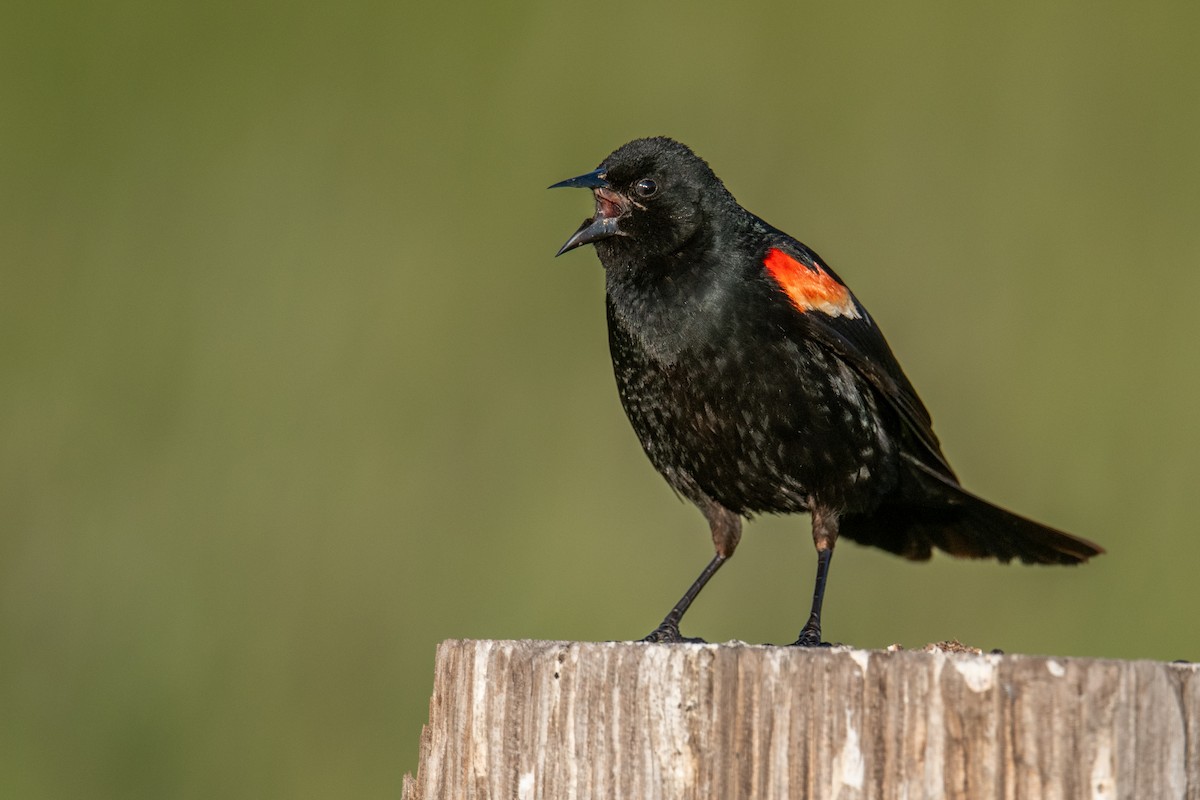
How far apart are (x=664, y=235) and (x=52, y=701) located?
2.83 meters

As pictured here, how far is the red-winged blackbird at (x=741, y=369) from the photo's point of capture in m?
3.73

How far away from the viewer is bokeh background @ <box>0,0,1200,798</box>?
5.05 meters

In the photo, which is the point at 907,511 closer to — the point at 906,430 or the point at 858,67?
the point at 906,430

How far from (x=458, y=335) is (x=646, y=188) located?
1901 mm

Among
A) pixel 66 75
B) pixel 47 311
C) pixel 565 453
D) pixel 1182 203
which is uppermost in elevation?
pixel 66 75

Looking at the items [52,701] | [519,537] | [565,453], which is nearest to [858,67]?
[565,453]

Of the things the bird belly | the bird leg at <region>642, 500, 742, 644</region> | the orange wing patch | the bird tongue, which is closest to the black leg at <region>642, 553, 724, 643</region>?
the bird leg at <region>642, 500, 742, 644</region>

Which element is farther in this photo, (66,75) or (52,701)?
(66,75)

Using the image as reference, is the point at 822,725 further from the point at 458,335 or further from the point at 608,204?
the point at 458,335

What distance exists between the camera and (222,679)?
4.93 metres

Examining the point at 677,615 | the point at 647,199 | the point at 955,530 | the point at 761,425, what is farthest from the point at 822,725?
the point at 955,530

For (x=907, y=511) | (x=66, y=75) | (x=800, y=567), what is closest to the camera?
(x=907, y=511)

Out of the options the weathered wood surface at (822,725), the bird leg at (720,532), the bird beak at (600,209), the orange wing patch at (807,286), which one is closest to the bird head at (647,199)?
the bird beak at (600,209)

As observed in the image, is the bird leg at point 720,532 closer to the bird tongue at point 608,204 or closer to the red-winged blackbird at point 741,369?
the red-winged blackbird at point 741,369
